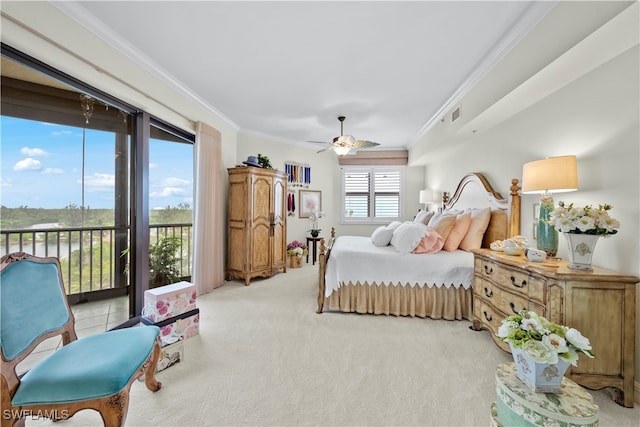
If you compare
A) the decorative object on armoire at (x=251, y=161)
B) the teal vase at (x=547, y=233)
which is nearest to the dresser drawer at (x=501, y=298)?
the teal vase at (x=547, y=233)

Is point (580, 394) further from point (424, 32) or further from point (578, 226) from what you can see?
point (424, 32)

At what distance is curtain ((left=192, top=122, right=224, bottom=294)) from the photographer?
3.39m

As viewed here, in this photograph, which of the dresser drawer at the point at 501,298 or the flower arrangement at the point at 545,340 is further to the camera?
the dresser drawer at the point at 501,298

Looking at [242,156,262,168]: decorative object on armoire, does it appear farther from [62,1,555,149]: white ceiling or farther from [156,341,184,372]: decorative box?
[156,341,184,372]: decorative box

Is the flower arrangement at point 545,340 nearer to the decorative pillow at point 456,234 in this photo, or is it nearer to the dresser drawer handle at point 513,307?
the dresser drawer handle at point 513,307

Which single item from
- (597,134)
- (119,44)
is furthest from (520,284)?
(119,44)

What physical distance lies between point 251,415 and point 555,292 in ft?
6.76

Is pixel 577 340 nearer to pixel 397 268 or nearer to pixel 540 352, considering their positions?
pixel 540 352

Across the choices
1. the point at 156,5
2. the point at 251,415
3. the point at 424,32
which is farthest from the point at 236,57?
the point at 251,415

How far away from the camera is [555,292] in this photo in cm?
162

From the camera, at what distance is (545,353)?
117 centimetres

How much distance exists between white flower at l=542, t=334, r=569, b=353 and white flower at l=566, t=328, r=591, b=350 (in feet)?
0.11

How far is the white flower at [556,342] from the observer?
1170 mm

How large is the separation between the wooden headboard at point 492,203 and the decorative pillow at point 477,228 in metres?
0.10
